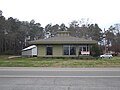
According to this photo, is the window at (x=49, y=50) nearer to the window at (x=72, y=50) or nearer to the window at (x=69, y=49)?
the window at (x=69, y=49)

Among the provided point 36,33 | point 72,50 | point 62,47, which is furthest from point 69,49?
point 36,33

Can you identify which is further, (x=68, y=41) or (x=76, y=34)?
(x=76, y=34)

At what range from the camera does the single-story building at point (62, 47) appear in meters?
49.3

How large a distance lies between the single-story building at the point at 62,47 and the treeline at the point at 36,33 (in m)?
37.5

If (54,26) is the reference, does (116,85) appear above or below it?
below

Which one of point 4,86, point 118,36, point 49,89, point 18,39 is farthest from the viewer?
point 118,36

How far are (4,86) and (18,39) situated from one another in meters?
104

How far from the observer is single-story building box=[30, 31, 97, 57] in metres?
49.3

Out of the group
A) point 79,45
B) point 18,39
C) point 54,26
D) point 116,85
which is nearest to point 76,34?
point 18,39

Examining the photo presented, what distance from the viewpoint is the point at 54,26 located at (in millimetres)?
148750

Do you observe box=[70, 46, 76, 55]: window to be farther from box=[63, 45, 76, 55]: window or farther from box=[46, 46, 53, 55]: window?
box=[46, 46, 53, 55]: window

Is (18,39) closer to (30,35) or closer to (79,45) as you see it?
(30,35)

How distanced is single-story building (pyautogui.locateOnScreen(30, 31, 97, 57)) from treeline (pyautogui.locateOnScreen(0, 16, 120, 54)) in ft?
123

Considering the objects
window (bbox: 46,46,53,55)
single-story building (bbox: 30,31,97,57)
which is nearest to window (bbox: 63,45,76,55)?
single-story building (bbox: 30,31,97,57)
